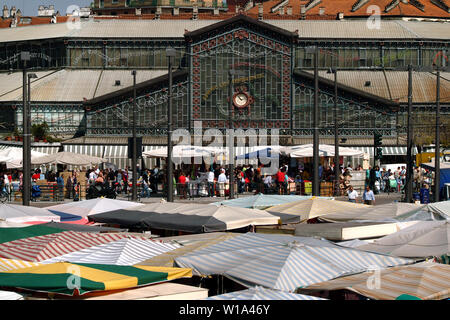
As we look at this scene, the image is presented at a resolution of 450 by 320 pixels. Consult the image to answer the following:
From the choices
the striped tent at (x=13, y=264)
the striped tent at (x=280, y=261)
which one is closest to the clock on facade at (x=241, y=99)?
the striped tent at (x=280, y=261)

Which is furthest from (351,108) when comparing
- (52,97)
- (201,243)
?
(201,243)

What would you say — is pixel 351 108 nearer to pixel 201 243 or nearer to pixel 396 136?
pixel 396 136

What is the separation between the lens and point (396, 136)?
214ft

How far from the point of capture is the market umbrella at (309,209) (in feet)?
85.8

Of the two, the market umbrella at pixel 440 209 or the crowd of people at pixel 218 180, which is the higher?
the market umbrella at pixel 440 209

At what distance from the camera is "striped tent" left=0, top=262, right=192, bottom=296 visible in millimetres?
13953

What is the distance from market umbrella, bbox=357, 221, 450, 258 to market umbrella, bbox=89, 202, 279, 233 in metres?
4.52

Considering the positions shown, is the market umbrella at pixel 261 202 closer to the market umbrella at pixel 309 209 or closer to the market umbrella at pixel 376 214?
the market umbrella at pixel 309 209

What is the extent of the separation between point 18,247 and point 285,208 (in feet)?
34.3

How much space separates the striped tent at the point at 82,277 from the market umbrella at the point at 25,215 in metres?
9.09

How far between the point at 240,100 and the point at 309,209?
3976cm

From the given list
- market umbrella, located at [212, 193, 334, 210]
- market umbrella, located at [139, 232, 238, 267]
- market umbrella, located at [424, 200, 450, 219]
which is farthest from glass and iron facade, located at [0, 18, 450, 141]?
market umbrella, located at [139, 232, 238, 267]

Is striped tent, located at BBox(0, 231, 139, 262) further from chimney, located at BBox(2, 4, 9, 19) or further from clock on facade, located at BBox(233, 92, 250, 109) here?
chimney, located at BBox(2, 4, 9, 19)

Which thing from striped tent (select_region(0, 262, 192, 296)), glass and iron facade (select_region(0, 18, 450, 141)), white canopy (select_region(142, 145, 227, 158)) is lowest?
striped tent (select_region(0, 262, 192, 296))
